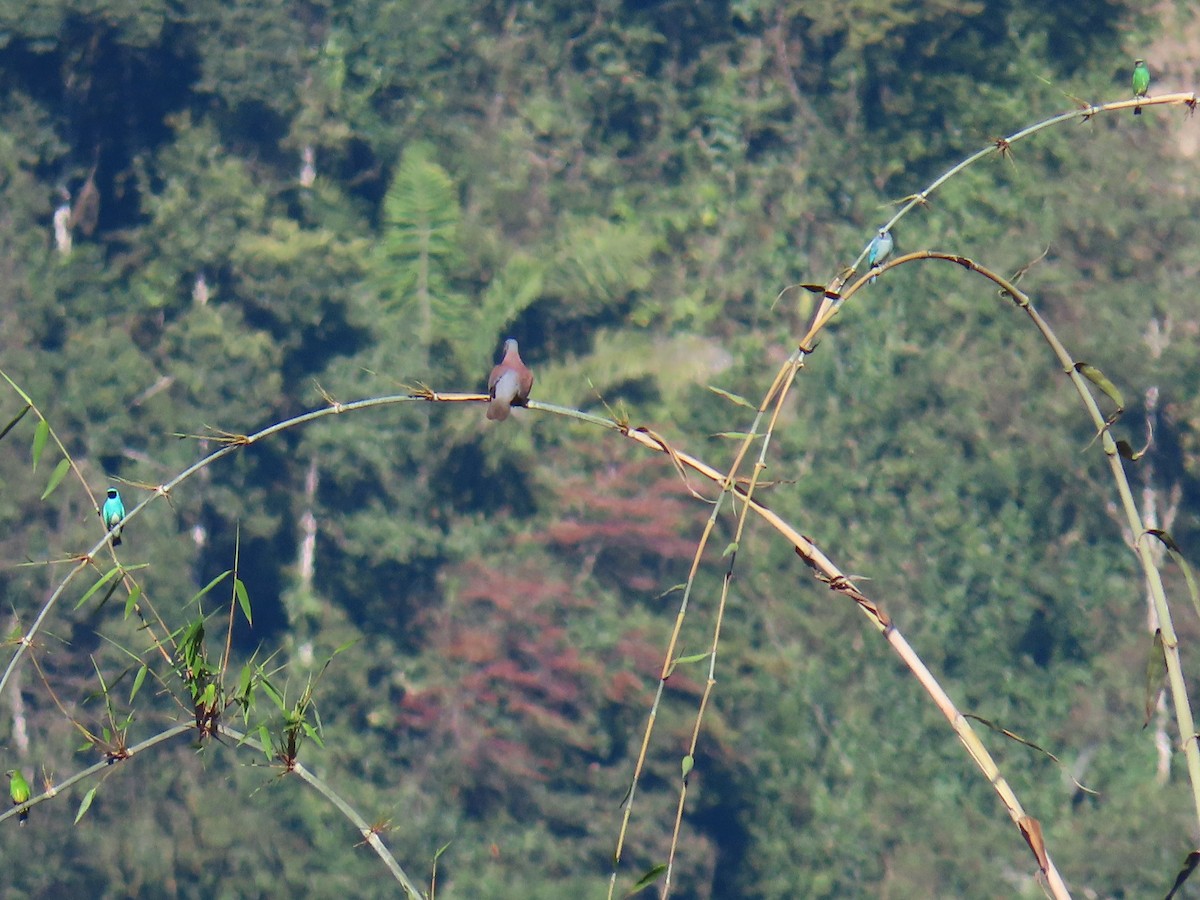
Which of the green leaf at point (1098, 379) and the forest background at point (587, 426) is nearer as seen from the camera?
the green leaf at point (1098, 379)

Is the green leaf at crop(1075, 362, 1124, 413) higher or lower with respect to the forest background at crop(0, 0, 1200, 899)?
higher

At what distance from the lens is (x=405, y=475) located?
934 centimetres

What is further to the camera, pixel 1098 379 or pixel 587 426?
pixel 587 426

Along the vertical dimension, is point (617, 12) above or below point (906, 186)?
above

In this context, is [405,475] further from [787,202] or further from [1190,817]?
[1190,817]

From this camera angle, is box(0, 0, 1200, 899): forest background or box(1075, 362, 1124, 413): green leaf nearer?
box(1075, 362, 1124, 413): green leaf

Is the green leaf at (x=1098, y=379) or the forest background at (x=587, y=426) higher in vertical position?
the green leaf at (x=1098, y=379)

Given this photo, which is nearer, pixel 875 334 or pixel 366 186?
pixel 875 334

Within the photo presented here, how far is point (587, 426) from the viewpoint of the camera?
8992 millimetres

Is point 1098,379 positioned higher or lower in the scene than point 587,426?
higher

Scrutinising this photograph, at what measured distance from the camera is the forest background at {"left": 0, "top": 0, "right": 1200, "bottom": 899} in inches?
327

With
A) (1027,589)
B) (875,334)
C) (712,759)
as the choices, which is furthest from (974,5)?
(712,759)

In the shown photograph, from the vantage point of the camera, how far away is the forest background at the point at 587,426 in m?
8.30

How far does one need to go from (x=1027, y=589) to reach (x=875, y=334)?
212 centimetres
